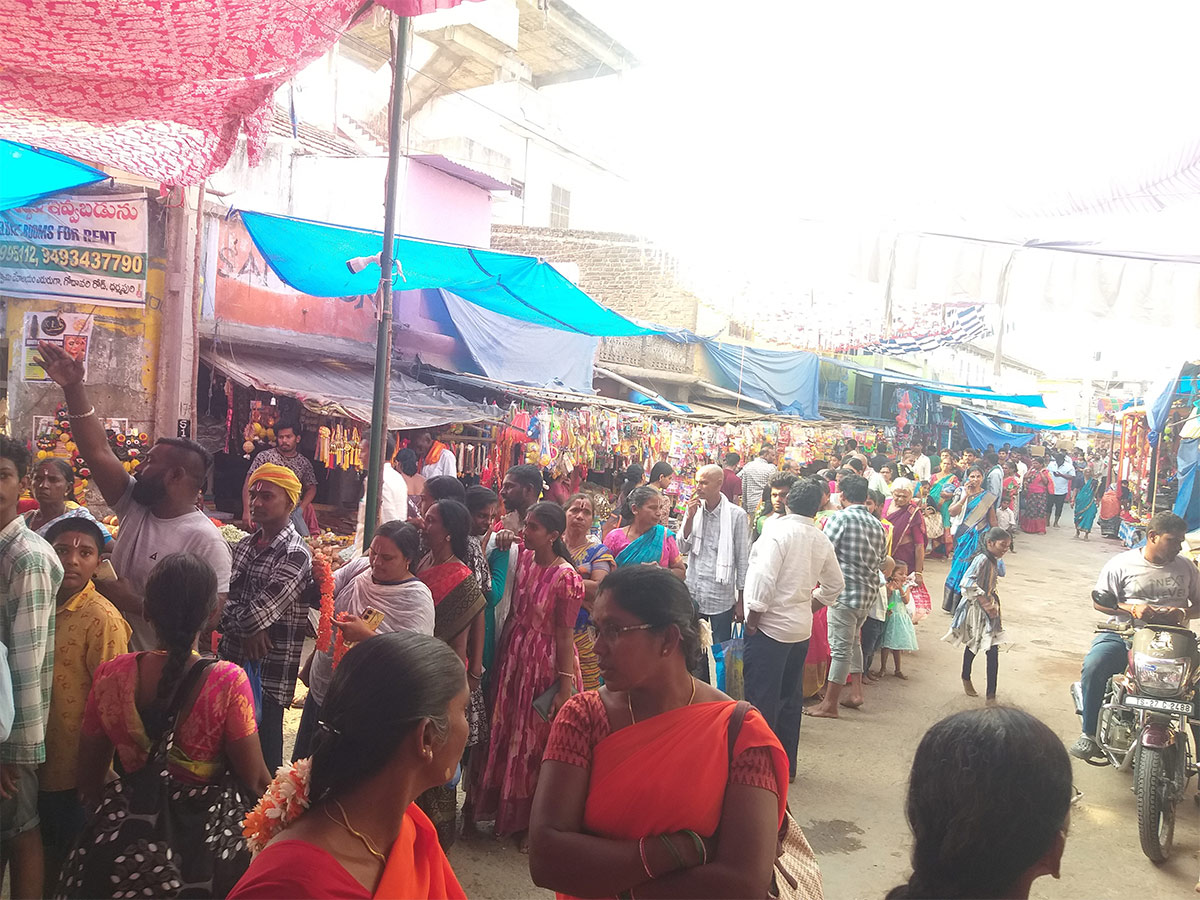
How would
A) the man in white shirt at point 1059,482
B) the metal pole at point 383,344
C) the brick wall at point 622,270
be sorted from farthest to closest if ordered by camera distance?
the man in white shirt at point 1059,482, the brick wall at point 622,270, the metal pole at point 383,344

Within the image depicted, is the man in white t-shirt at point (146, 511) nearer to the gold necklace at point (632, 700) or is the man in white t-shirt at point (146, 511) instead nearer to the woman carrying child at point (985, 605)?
the gold necklace at point (632, 700)

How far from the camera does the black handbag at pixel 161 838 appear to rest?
6.72 feet

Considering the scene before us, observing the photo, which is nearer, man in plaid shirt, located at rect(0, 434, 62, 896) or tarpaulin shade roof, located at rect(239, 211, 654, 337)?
man in plaid shirt, located at rect(0, 434, 62, 896)

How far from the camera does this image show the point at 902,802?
313 cm

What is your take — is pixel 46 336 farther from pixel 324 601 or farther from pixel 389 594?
pixel 389 594

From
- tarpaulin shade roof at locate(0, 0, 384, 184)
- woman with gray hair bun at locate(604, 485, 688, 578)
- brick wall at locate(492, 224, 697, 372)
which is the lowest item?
woman with gray hair bun at locate(604, 485, 688, 578)

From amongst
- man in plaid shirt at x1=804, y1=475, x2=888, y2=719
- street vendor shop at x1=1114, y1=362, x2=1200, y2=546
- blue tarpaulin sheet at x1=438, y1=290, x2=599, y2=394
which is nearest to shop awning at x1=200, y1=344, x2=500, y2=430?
blue tarpaulin sheet at x1=438, y1=290, x2=599, y2=394

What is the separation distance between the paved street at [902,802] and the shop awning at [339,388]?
4.76 m

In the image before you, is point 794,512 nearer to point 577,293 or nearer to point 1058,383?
point 577,293

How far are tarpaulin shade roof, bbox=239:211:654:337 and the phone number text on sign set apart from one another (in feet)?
3.09

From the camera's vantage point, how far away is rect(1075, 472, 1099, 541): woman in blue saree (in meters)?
20.6

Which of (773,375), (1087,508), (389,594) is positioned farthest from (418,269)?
(1087,508)

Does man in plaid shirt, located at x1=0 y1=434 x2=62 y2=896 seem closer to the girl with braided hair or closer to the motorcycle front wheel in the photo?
the girl with braided hair

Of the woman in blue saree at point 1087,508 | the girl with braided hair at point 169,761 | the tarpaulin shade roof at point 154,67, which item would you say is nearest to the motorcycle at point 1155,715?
the girl with braided hair at point 169,761
